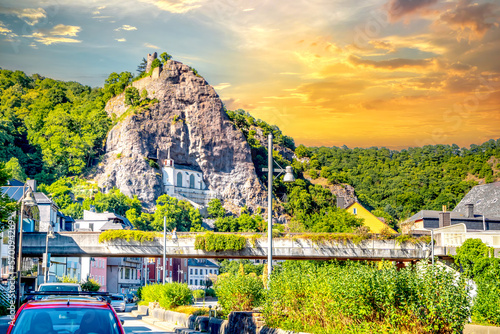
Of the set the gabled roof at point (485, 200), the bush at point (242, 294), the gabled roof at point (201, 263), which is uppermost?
the gabled roof at point (485, 200)

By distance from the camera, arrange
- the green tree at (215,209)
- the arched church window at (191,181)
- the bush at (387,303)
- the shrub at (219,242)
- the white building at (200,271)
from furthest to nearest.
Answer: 1. the arched church window at (191,181)
2. the green tree at (215,209)
3. the white building at (200,271)
4. the shrub at (219,242)
5. the bush at (387,303)

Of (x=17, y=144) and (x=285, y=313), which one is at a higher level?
(x=17, y=144)

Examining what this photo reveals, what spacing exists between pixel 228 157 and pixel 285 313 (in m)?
183

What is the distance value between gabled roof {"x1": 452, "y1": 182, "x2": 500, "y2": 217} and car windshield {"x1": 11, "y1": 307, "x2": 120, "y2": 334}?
78.7 m

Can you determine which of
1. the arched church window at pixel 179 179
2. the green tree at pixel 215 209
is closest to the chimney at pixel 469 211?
the green tree at pixel 215 209

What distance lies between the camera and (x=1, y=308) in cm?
3203

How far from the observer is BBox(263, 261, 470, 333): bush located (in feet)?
40.4

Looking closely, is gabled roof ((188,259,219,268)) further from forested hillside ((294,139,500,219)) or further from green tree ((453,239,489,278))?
green tree ((453,239,489,278))

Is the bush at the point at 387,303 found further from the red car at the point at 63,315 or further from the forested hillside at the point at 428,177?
the forested hillside at the point at 428,177

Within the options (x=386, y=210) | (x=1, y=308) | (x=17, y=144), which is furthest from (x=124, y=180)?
(x=1, y=308)

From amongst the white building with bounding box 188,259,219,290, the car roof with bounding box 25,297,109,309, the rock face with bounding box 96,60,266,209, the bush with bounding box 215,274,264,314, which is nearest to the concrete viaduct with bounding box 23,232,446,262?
the bush with bounding box 215,274,264,314

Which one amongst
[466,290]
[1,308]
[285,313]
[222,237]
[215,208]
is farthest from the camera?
[215,208]

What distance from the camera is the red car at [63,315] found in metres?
8.52

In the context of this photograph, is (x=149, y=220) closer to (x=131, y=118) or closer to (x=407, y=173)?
(x=131, y=118)
